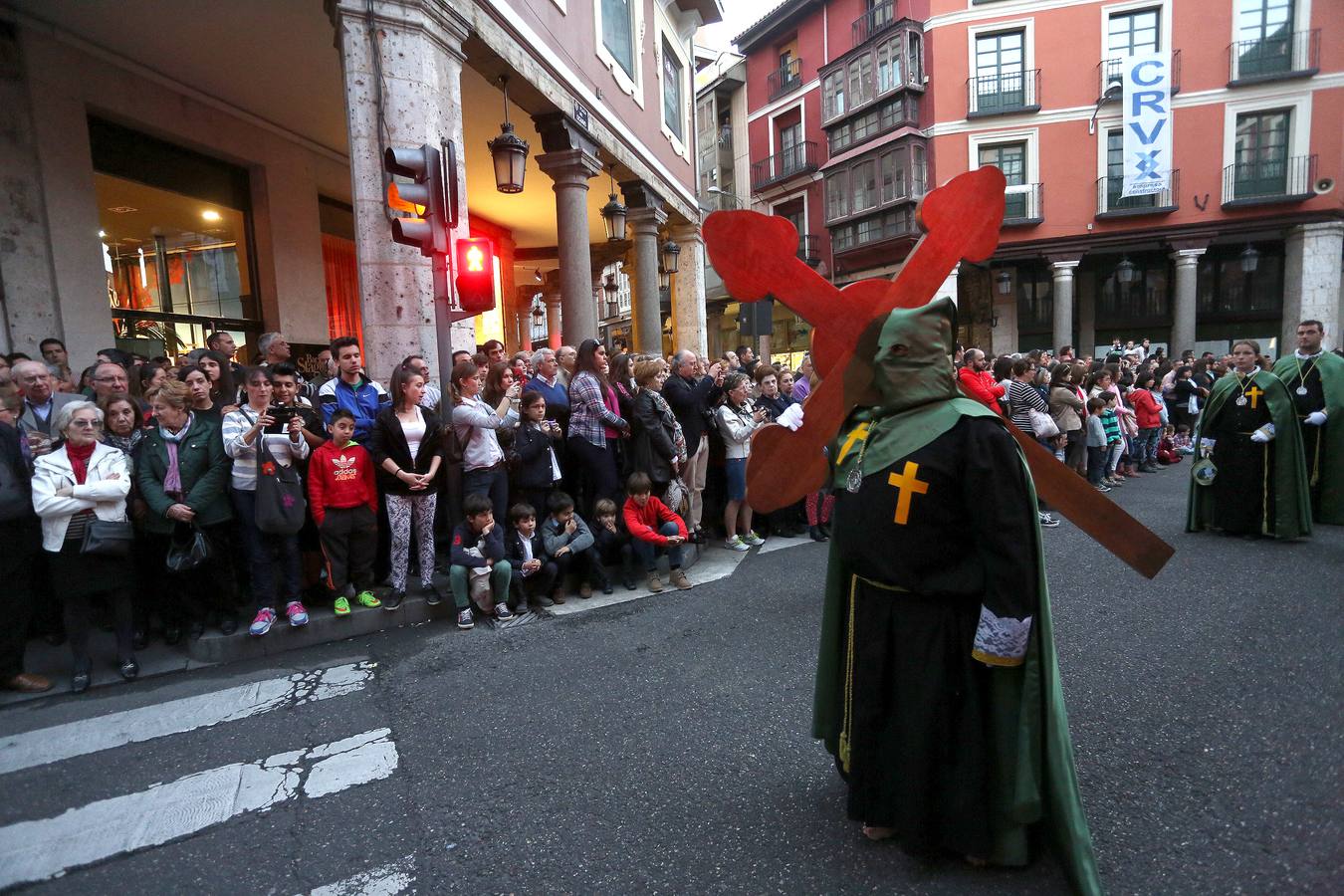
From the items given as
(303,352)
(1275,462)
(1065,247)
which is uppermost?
(1065,247)

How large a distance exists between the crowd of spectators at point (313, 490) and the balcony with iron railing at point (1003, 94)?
21.1 metres

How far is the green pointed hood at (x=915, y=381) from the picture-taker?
2.18m

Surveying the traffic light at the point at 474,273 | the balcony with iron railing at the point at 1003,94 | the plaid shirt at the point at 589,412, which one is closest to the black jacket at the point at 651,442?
the plaid shirt at the point at 589,412

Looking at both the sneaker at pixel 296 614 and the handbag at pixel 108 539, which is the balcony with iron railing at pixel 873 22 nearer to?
the sneaker at pixel 296 614

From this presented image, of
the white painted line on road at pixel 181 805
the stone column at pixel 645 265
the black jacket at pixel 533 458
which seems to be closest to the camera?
the white painted line on road at pixel 181 805

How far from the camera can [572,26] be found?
1016 cm

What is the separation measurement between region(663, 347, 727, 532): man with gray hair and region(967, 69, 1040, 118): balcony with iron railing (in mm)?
20666

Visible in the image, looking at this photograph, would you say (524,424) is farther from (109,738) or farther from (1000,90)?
(1000,90)

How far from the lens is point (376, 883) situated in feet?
7.98

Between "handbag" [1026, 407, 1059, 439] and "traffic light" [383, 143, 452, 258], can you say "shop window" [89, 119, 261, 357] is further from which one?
"handbag" [1026, 407, 1059, 439]

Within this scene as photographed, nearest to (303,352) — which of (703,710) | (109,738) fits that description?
(109,738)

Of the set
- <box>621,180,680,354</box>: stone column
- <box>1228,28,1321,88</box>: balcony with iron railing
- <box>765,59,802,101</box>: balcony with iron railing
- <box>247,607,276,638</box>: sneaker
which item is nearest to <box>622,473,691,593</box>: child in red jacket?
→ <box>247,607,276,638</box>: sneaker

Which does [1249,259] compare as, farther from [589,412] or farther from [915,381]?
[915,381]

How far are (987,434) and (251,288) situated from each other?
11772 mm
